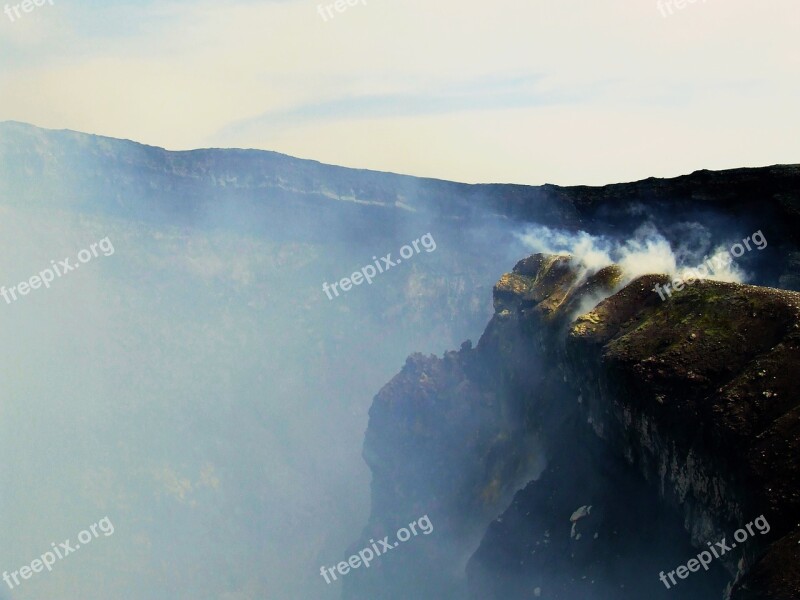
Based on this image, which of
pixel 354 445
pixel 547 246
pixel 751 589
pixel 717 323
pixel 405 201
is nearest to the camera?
pixel 751 589

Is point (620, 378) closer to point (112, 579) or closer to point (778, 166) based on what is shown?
point (778, 166)

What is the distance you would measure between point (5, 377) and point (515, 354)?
347 feet

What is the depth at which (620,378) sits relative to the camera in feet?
151

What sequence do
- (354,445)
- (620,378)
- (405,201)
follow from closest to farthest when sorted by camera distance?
(620,378) → (354,445) → (405,201)

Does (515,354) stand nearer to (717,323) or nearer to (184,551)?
(717,323)

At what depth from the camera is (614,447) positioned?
5100 cm

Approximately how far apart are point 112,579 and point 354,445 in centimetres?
4275

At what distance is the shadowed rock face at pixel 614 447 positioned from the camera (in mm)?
36719

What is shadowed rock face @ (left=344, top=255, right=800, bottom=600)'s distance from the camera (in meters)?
36.7

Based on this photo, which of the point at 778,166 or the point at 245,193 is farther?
the point at 245,193

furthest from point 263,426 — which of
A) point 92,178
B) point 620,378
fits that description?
point 620,378

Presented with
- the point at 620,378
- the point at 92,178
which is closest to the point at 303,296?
the point at 92,178

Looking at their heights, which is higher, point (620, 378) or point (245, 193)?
point (245, 193)

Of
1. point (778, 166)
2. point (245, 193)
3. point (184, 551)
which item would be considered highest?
point (245, 193)
